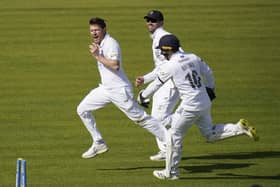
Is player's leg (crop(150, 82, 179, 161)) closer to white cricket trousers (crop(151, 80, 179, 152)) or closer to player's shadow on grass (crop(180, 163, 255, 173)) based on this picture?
white cricket trousers (crop(151, 80, 179, 152))

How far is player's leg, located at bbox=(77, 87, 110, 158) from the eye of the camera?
12.8m

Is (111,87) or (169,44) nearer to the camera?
(169,44)

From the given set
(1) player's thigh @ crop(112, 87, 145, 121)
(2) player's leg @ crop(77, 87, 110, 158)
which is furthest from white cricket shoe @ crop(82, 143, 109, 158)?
(1) player's thigh @ crop(112, 87, 145, 121)

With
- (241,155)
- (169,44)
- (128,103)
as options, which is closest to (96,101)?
(128,103)

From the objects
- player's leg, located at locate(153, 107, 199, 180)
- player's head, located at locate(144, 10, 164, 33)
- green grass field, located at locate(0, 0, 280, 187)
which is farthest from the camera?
player's head, located at locate(144, 10, 164, 33)

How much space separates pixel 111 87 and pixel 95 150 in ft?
3.34

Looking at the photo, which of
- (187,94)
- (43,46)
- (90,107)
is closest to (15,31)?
(43,46)

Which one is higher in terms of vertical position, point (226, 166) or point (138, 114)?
point (138, 114)

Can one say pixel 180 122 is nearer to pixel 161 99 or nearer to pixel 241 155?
pixel 161 99

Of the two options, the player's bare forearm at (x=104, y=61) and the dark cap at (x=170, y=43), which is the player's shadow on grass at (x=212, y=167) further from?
the dark cap at (x=170, y=43)

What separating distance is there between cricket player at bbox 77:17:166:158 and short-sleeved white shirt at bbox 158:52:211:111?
91cm

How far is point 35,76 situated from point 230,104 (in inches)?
170

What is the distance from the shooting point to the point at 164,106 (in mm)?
13133

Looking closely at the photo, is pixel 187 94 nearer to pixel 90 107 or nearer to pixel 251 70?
pixel 90 107
